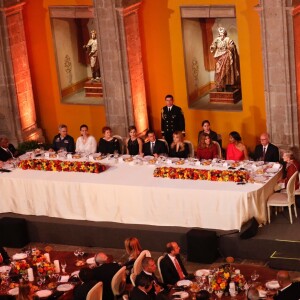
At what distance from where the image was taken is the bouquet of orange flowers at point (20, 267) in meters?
15.0

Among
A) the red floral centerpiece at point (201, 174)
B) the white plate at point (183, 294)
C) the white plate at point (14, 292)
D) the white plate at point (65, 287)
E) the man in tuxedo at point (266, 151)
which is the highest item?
the man in tuxedo at point (266, 151)

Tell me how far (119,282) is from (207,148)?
15.8 ft

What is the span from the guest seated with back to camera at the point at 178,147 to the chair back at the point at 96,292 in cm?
535

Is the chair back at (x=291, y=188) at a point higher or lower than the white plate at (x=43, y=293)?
higher

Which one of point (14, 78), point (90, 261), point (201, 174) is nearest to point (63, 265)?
point (90, 261)

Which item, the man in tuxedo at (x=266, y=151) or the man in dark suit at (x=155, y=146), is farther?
the man in dark suit at (x=155, y=146)

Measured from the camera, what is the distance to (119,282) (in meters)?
14.2

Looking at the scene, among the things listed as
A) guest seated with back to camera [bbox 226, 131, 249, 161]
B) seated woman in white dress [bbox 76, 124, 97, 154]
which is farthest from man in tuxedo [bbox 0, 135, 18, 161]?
guest seated with back to camera [bbox 226, 131, 249, 161]

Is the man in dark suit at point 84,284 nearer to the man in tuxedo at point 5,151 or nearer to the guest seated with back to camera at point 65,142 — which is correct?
the guest seated with back to camera at point 65,142

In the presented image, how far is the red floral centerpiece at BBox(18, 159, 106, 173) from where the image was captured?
1833 cm

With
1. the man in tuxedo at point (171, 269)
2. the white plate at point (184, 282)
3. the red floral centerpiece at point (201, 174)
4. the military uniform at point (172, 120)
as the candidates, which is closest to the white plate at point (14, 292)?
the man in tuxedo at point (171, 269)

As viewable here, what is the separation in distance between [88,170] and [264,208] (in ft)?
11.1

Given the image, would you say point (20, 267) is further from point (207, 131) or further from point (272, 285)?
point (207, 131)

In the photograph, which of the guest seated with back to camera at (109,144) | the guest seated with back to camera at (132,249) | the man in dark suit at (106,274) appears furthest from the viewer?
the guest seated with back to camera at (109,144)
